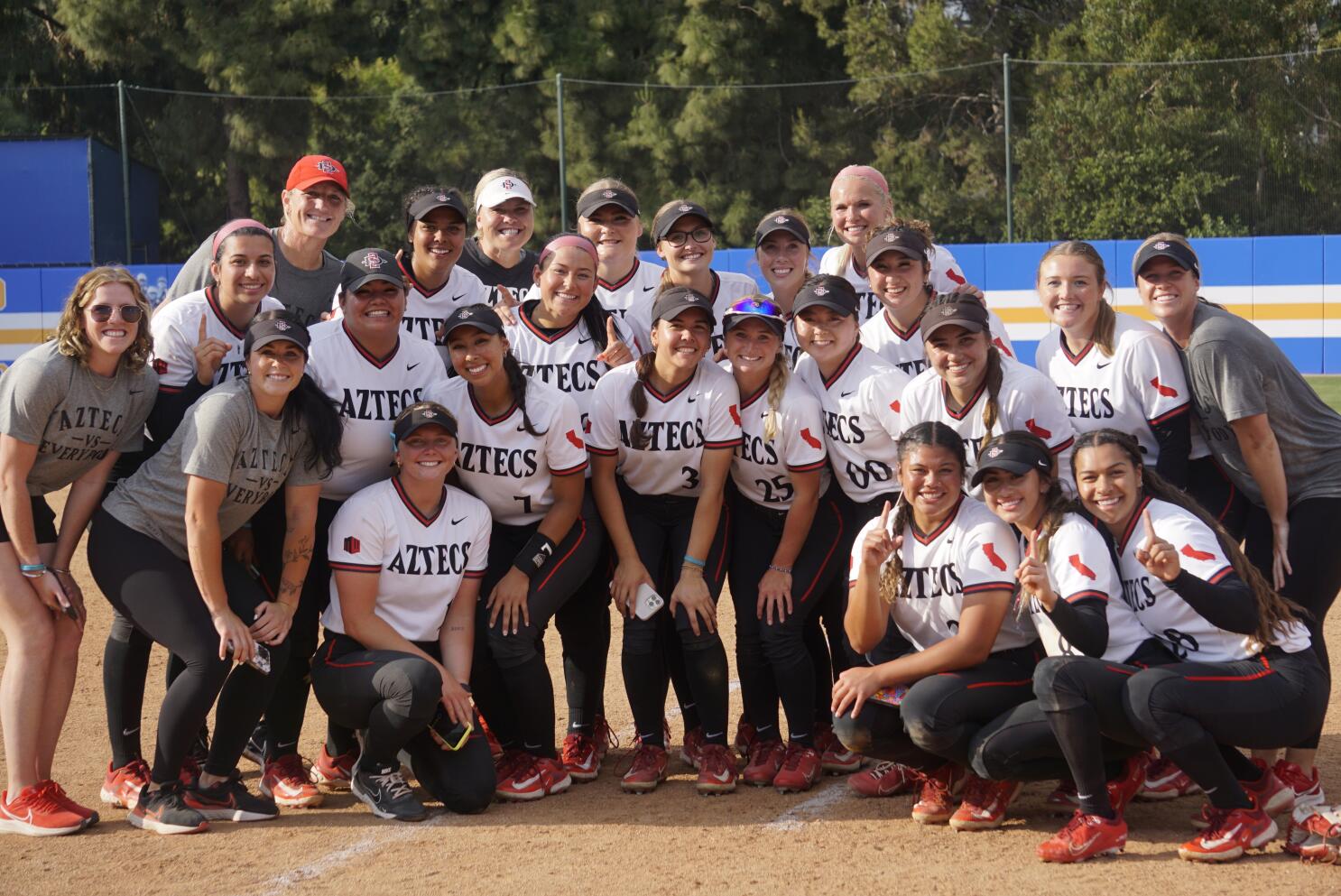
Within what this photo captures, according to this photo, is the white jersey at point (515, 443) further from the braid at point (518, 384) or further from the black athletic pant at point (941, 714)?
the black athletic pant at point (941, 714)

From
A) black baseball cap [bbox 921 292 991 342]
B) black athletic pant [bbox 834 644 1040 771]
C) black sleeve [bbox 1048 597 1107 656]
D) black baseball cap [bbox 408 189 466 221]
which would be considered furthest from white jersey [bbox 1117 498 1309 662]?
black baseball cap [bbox 408 189 466 221]

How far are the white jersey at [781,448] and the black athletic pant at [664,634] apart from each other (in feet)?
0.61

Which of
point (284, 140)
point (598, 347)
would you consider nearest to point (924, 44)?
point (284, 140)

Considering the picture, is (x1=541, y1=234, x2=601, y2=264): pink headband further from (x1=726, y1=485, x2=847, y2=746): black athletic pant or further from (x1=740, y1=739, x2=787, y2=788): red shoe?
(x1=740, y1=739, x2=787, y2=788): red shoe

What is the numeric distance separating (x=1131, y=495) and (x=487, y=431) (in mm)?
2199

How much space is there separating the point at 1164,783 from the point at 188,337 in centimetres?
370

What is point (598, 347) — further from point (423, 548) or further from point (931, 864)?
point (931, 864)

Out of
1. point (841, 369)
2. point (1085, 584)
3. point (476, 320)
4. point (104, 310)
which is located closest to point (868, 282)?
point (841, 369)

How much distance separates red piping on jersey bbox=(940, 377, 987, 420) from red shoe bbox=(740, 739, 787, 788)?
1.35 meters

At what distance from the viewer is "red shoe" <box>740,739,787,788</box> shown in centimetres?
511

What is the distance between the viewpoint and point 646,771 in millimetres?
5098

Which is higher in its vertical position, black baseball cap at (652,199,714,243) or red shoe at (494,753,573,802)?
black baseball cap at (652,199,714,243)

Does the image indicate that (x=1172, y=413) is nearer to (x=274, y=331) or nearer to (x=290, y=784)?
(x=274, y=331)

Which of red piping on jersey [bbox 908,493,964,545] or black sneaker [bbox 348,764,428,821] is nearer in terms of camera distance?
red piping on jersey [bbox 908,493,964,545]
